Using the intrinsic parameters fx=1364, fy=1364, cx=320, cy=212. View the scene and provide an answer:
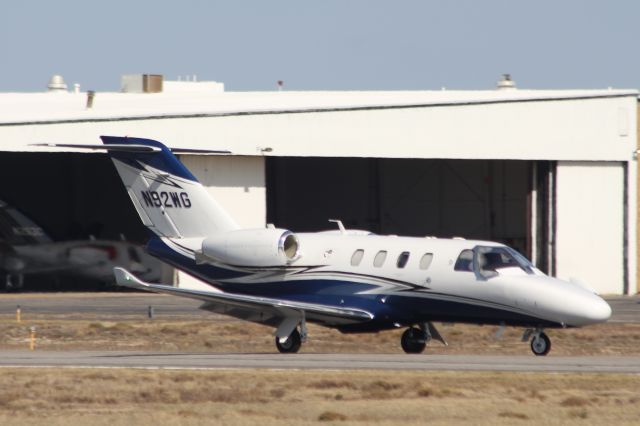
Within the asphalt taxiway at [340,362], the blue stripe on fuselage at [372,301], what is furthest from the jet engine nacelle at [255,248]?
the asphalt taxiway at [340,362]

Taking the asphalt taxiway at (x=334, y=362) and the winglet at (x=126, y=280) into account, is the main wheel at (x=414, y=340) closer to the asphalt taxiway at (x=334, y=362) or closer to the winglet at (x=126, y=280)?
the asphalt taxiway at (x=334, y=362)

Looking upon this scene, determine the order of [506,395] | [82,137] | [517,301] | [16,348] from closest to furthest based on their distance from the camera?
[506,395] → [517,301] → [16,348] → [82,137]

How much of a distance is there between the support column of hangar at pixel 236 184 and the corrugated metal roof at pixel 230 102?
2013 millimetres

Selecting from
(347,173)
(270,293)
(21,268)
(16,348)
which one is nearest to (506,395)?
(270,293)

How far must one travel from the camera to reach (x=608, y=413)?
1894cm

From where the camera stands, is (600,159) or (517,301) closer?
(517,301)

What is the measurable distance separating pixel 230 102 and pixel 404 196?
13767 mm

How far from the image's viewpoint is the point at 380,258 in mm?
28938

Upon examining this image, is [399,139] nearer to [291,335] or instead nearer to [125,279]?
[291,335]

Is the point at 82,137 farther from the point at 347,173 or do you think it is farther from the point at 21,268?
the point at 347,173

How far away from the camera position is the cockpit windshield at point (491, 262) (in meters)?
27.8

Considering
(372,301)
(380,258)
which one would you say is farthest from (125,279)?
(380,258)

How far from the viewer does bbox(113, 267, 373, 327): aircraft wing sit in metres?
28.1

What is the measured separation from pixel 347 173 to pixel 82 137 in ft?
63.7
